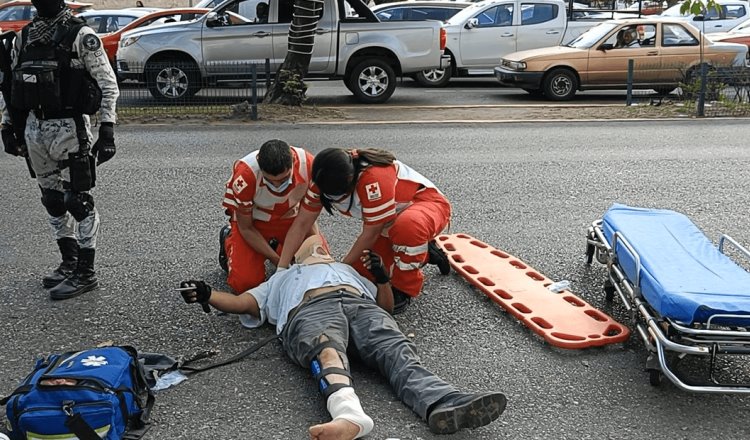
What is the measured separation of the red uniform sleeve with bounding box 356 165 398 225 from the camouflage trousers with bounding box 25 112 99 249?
1.82 metres

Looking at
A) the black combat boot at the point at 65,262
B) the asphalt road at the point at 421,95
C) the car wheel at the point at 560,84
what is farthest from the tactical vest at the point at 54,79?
the car wheel at the point at 560,84

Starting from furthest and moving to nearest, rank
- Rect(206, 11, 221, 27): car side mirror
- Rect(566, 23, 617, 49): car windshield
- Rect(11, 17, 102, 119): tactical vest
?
1. Rect(566, 23, 617, 49): car windshield
2. Rect(206, 11, 221, 27): car side mirror
3. Rect(11, 17, 102, 119): tactical vest

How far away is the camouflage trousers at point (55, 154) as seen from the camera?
17.4 feet

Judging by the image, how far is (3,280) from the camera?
5.86 metres

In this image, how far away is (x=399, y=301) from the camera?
17.1 feet

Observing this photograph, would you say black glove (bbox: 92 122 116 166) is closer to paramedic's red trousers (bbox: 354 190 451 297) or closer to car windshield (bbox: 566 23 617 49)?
paramedic's red trousers (bbox: 354 190 451 297)

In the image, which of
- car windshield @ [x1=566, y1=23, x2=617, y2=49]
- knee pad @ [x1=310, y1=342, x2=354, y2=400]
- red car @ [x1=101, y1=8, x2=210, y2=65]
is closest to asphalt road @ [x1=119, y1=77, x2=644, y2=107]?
car windshield @ [x1=566, y1=23, x2=617, y2=49]

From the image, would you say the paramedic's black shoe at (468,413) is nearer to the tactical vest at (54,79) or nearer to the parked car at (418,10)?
the tactical vest at (54,79)

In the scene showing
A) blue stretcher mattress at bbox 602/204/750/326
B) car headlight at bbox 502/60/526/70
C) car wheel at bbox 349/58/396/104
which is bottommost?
blue stretcher mattress at bbox 602/204/750/326

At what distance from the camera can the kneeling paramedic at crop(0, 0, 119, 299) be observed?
17.0ft

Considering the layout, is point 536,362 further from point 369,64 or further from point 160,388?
point 369,64

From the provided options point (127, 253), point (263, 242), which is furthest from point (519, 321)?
point (127, 253)

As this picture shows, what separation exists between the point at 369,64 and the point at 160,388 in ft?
37.1

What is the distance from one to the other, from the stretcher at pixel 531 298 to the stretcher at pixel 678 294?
0.23m
